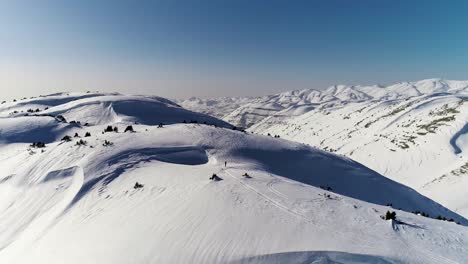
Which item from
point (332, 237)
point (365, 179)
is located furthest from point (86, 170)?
point (365, 179)

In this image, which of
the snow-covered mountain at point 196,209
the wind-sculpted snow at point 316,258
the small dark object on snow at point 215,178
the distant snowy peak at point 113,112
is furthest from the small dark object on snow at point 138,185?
the distant snowy peak at point 113,112

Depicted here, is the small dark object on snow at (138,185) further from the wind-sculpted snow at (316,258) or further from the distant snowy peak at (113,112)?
the distant snowy peak at (113,112)

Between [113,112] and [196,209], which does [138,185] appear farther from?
[113,112]

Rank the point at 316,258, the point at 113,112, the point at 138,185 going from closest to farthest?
the point at 316,258 → the point at 138,185 → the point at 113,112

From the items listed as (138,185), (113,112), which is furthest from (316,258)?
(113,112)

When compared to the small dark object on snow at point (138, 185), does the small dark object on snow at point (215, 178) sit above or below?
above

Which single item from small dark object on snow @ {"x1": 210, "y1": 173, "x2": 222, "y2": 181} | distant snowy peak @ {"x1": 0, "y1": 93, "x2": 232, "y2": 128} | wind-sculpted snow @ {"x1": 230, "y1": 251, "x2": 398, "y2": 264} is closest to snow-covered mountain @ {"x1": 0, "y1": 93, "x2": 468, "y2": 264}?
wind-sculpted snow @ {"x1": 230, "y1": 251, "x2": 398, "y2": 264}

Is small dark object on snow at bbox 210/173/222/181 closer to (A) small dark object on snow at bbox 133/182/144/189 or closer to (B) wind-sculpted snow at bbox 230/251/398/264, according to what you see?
(A) small dark object on snow at bbox 133/182/144/189

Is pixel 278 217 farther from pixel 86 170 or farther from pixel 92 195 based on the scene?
pixel 86 170

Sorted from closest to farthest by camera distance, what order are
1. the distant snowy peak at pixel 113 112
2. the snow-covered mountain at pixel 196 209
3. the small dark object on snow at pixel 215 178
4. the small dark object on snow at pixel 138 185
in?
the snow-covered mountain at pixel 196 209 < the small dark object on snow at pixel 138 185 < the small dark object on snow at pixel 215 178 < the distant snowy peak at pixel 113 112
